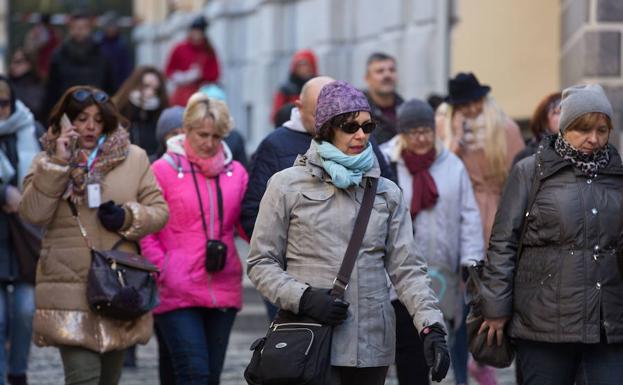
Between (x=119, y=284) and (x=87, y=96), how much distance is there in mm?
976

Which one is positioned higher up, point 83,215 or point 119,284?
point 83,215

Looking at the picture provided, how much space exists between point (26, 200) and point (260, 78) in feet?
45.5

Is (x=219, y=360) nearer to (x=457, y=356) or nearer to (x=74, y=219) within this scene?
(x=74, y=219)

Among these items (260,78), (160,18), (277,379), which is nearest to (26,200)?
(277,379)

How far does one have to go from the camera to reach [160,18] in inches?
1219

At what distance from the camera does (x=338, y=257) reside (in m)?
7.00

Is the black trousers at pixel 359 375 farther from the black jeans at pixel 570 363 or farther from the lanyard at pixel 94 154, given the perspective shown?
the lanyard at pixel 94 154

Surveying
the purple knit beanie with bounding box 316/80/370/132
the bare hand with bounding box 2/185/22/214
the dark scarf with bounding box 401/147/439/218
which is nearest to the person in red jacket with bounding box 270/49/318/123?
the dark scarf with bounding box 401/147/439/218

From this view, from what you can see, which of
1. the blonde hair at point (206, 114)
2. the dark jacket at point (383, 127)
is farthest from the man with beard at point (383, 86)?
the blonde hair at point (206, 114)

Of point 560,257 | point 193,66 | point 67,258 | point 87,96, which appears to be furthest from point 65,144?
point 193,66

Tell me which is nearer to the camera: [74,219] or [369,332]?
[369,332]

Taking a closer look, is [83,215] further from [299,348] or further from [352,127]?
[299,348]

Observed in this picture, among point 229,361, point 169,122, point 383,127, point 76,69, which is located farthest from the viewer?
point 76,69

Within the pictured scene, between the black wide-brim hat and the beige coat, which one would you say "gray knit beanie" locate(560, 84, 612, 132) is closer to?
the beige coat
